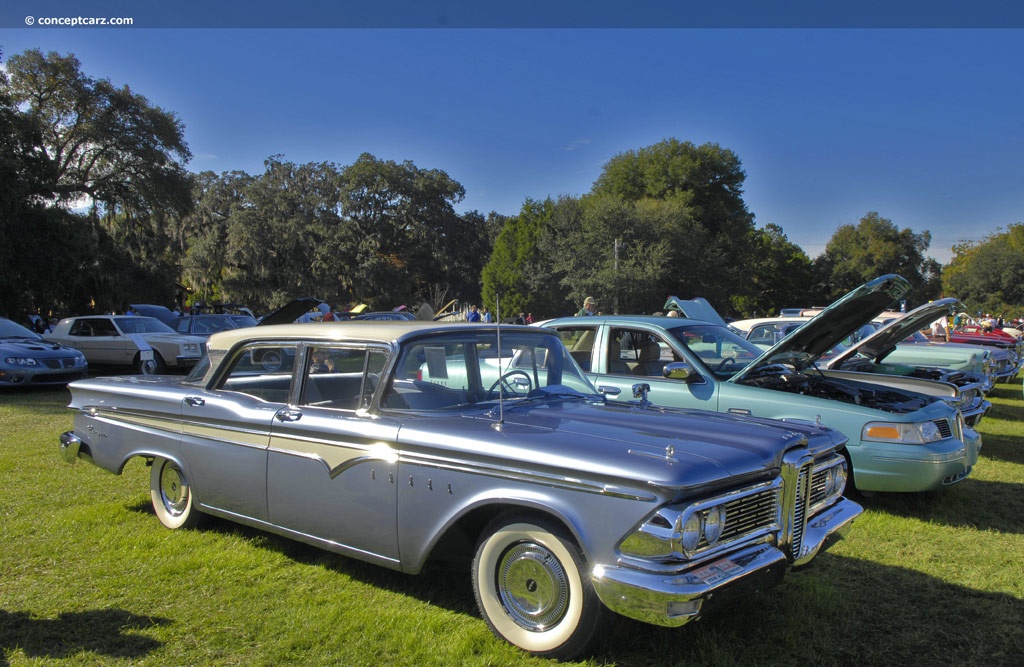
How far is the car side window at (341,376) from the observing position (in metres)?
3.88

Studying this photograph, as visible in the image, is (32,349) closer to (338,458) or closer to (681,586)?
(338,458)

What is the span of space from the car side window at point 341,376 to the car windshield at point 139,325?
14342 mm

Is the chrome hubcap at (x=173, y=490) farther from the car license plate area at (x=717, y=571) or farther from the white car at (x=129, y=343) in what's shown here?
the white car at (x=129, y=343)

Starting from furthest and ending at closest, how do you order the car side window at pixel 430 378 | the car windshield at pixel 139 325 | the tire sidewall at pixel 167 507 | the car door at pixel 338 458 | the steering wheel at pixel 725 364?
the car windshield at pixel 139 325, the steering wheel at pixel 725 364, the tire sidewall at pixel 167 507, the car side window at pixel 430 378, the car door at pixel 338 458

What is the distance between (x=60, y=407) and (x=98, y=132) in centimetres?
2277

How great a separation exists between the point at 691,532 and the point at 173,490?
12.7ft

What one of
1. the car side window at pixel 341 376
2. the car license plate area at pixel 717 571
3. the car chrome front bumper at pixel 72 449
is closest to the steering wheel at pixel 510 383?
the car side window at pixel 341 376

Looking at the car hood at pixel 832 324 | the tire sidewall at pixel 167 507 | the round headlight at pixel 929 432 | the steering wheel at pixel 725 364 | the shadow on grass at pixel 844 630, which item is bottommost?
the shadow on grass at pixel 844 630

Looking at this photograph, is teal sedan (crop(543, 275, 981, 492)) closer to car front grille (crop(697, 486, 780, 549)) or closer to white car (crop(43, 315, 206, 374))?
car front grille (crop(697, 486, 780, 549))

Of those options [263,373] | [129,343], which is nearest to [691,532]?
[263,373]

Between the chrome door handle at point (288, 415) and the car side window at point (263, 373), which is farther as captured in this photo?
the car side window at point (263, 373)

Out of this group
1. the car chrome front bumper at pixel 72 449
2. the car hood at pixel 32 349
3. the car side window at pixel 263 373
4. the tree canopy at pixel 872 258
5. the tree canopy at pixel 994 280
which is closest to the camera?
the car side window at pixel 263 373

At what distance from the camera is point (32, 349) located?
1303cm

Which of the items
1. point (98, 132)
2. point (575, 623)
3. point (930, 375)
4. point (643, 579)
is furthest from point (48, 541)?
point (98, 132)
